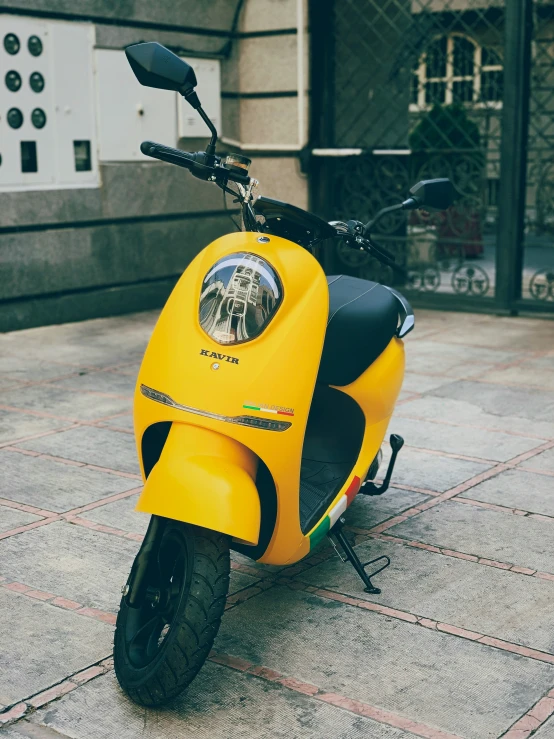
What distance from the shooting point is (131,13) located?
930 centimetres

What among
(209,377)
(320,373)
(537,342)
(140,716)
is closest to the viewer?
(140,716)

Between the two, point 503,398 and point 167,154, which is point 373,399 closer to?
point 167,154

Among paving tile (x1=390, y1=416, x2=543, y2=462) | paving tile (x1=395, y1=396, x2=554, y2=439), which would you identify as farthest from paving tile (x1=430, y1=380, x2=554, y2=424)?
paving tile (x1=390, y1=416, x2=543, y2=462)

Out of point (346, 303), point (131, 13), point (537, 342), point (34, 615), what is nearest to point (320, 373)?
point (346, 303)

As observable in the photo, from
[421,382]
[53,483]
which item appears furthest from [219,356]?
[421,382]

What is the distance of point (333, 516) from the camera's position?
3.66 metres

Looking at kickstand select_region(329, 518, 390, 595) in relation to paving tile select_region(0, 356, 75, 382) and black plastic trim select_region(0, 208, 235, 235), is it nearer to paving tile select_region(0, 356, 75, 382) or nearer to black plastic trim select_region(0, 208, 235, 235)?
paving tile select_region(0, 356, 75, 382)

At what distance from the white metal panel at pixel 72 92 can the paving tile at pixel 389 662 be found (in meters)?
6.14

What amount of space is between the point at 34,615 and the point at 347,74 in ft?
25.4

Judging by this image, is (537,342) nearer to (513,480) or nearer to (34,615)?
(513,480)

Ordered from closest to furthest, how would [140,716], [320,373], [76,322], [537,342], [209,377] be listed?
[140,716]
[209,377]
[320,373]
[537,342]
[76,322]

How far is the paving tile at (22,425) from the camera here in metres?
5.71

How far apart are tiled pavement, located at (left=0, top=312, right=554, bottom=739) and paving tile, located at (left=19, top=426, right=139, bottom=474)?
0.05ft

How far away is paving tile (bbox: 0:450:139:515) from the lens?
4.65 m
